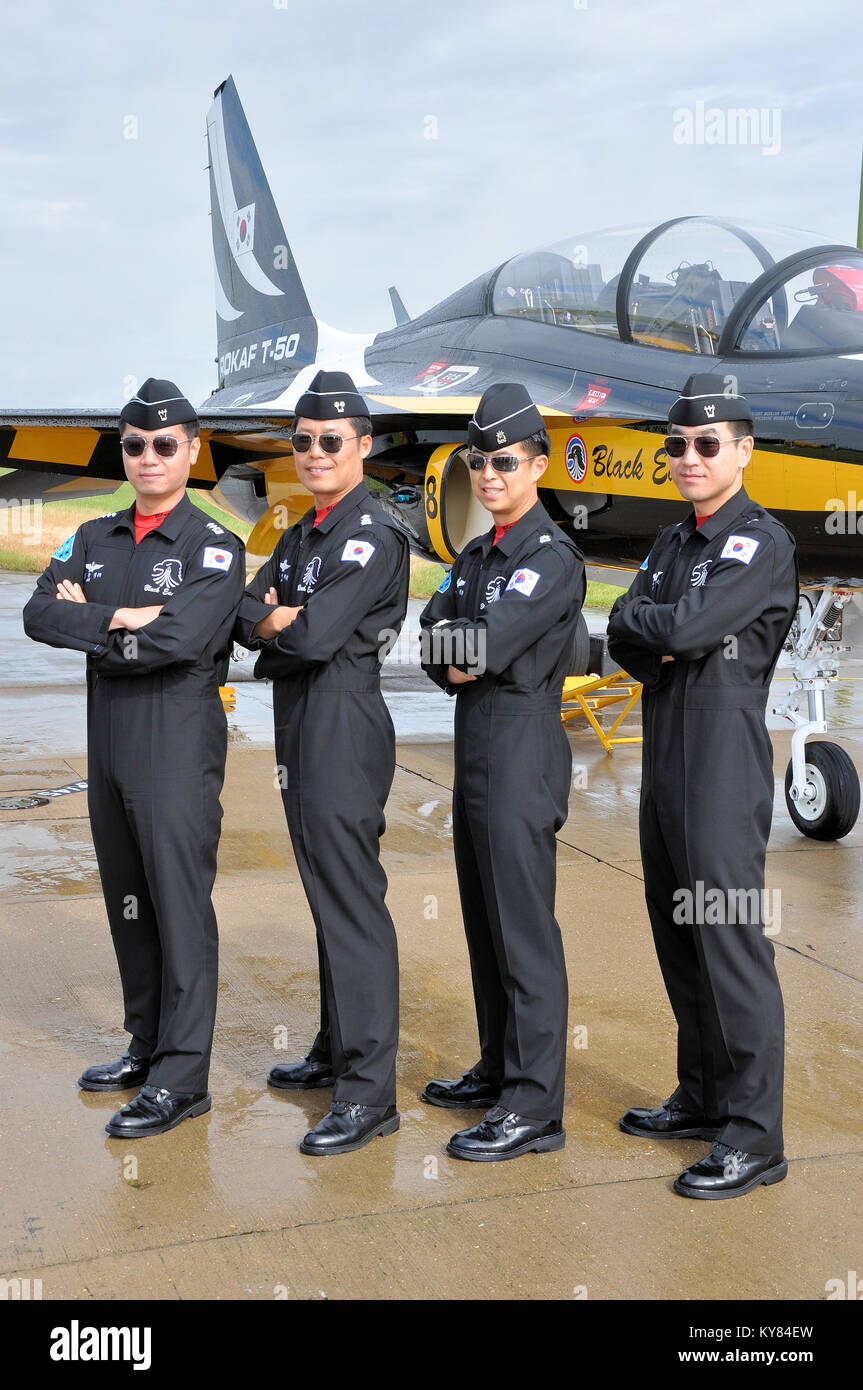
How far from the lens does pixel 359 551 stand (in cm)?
354

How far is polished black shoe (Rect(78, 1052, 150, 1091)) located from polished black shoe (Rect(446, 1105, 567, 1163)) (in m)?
1.01

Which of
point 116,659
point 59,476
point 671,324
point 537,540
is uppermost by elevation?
point 671,324

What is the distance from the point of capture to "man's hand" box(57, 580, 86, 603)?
3.70 meters

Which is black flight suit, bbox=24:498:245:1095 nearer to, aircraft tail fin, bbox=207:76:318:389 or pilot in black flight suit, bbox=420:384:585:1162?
pilot in black flight suit, bbox=420:384:585:1162

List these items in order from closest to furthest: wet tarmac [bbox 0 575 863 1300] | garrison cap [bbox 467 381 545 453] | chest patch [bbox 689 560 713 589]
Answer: wet tarmac [bbox 0 575 863 1300] < chest patch [bbox 689 560 713 589] < garrison cap [bbox 467 381 545 453]

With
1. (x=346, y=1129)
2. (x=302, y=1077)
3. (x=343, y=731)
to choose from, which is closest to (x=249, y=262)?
(x=343, y=731)

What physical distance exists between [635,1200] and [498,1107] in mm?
468

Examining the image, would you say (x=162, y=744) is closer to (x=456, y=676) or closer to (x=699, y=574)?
(x=456, y=676)

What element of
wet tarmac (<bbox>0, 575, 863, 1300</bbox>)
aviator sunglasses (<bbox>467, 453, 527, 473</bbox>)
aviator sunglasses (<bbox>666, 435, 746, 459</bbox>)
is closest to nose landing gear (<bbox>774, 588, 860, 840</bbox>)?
wet tarmac (<bbox>0, 575, 863, 1300</bbox>)

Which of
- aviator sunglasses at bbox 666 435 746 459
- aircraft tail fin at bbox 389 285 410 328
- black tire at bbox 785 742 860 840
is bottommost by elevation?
black tire at bbox 785 742 860 840

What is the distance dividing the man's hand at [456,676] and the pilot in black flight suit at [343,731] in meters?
0.22

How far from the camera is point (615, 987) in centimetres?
468
